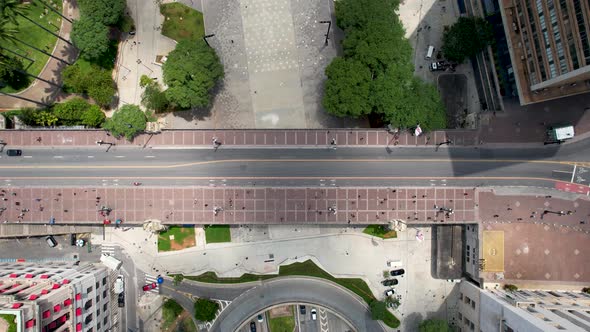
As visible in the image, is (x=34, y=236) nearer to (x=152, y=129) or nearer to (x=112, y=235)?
(x=112, y=235)

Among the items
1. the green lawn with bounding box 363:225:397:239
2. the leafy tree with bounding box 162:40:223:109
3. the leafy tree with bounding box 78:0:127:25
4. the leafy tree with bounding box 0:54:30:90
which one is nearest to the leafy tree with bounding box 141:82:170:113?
the leafy tree with bounding box 162:40:223:109

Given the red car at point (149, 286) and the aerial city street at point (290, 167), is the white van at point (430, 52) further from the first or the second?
the red car at point (149, 286)

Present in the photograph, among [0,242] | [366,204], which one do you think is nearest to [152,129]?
[0,242]

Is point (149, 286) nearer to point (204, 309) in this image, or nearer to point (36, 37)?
point (204, 309)

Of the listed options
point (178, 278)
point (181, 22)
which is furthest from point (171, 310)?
point (181, 22)

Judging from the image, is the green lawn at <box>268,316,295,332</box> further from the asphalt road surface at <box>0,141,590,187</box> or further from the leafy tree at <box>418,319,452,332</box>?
the asphalt road surface at <box>0,141,590,187</box>
